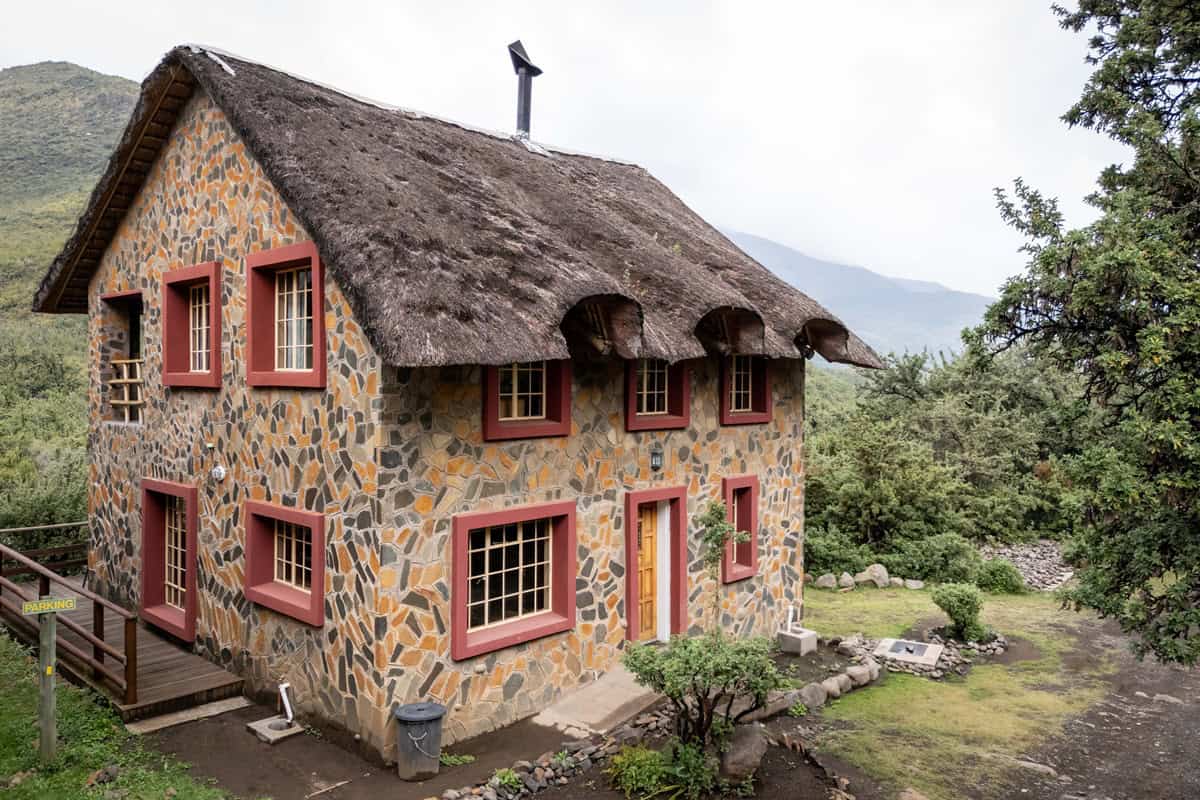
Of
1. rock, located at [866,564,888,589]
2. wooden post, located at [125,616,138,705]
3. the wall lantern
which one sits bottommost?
rock, located at [866,564,888,589]

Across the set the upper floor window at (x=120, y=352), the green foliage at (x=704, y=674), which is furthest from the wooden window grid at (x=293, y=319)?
the green foliage at (x=704, y=674)

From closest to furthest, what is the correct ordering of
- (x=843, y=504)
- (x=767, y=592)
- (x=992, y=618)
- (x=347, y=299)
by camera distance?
(x=347, y=299)
(x=767, y=592)
(x=992, y=618)
(x=843, y=504)

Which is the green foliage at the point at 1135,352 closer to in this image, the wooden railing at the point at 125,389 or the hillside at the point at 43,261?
the wooden railing at the point at 125,389

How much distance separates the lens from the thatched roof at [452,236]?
7.16m

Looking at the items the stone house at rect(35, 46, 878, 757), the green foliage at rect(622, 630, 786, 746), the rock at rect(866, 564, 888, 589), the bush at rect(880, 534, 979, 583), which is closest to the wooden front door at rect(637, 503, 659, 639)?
the stone house at rect(35, 46, 878, 757)

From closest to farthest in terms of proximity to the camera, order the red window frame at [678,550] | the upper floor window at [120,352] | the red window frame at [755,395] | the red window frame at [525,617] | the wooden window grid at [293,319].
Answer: the red window frame at [525,617] → the wooden window grid at [293,319] → the red window frame at [678,550] → the red window frame at [755,395] → the upper floor window at [120,352]

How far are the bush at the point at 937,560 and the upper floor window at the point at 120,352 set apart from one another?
47.1 ft

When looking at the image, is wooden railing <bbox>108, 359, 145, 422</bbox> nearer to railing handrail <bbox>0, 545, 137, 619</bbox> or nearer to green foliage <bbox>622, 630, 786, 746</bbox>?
railing handrail <bbox>0, 545, 137, 619</bbox>

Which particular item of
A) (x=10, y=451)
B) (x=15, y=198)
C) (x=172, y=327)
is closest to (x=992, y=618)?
(x=172, y=327)

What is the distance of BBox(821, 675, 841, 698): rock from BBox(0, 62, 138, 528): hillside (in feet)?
45.2

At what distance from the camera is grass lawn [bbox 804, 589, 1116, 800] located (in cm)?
793

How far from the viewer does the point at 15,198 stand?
153 feet

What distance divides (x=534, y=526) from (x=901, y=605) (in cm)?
874

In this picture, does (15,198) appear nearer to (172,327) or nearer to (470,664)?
(172,327)
